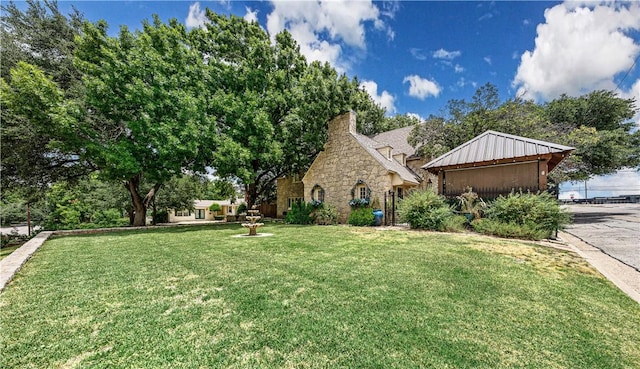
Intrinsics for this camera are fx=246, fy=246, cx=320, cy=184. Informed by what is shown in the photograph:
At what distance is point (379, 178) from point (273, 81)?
10106mm

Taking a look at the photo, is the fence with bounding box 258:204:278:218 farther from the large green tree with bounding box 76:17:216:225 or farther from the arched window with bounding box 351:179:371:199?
the large green tree with bounding box 76:17:216:225

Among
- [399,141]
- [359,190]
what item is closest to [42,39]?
[359,190]

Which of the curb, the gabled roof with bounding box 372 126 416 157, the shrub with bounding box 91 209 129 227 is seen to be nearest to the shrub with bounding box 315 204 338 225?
the gabled roof with bounding box 372 126 416 157

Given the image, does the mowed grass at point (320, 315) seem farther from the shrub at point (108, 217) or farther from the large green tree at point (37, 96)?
the shrub at point (108, 217)

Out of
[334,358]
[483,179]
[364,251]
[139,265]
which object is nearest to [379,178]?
[483,179]

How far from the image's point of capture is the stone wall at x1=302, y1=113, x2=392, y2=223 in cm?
1488

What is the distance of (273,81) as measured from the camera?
17406 millimetres

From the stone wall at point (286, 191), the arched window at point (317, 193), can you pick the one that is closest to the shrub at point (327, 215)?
the arched window at point (317, 193)

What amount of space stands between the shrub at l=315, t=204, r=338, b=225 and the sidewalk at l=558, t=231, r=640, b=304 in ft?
34.9

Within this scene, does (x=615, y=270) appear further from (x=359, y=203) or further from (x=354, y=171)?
(x=354, y=171)

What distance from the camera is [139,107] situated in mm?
13180

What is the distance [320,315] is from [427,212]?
31.0 ft

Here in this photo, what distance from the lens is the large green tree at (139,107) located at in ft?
39.8

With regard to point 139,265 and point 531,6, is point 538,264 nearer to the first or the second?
point 139,265
